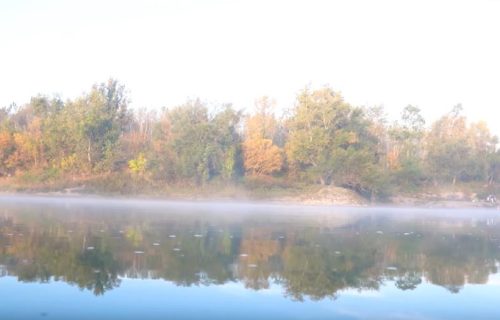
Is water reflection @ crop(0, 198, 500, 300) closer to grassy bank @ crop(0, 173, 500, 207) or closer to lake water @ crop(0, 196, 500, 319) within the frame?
lake water @ crop(0, 196, 500, 319)

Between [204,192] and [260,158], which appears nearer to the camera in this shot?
[204,192]

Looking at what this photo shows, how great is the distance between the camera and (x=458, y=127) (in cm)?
8525

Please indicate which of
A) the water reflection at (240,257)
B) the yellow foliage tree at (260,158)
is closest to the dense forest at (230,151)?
the yellow foliage tree at (260,158)

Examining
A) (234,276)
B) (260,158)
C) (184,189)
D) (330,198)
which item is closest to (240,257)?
(234,276)

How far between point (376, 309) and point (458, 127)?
264 feet

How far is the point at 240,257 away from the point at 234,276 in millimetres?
2619

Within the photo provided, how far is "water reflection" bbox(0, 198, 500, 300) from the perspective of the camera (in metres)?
11.4

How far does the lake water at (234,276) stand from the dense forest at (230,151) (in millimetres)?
43708

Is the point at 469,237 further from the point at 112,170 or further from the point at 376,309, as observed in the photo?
the point at 112,170

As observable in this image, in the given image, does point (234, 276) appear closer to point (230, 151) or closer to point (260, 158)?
point (230, 151)

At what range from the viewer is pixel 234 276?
11.9 meters

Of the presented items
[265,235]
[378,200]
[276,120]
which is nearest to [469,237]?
[265,235]

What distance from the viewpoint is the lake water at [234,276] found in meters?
9.02

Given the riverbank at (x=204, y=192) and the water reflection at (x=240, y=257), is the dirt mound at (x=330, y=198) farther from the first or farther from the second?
the water reflection at (x=240, y=257)
